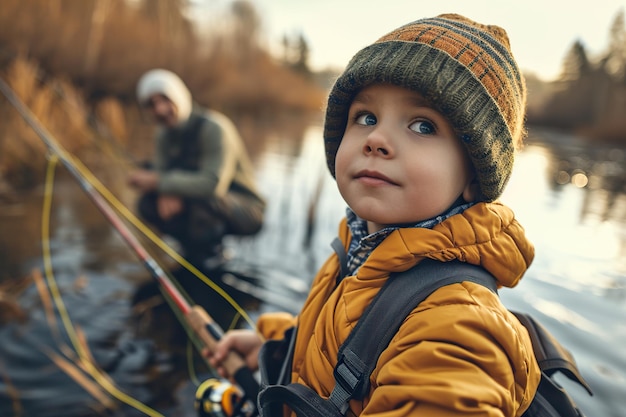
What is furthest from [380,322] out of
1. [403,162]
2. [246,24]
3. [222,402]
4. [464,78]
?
[246,24]

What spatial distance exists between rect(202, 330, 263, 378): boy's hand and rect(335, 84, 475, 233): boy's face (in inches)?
34.5

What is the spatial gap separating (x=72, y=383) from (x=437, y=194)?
2332 mm

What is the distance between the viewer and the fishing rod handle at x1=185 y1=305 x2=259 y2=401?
1.67 meters

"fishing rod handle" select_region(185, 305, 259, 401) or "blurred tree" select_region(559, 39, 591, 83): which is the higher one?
"blurred tree" select_region(559, 39, 591, 83)

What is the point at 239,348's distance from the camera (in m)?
1.83

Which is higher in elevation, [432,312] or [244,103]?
[244,103]

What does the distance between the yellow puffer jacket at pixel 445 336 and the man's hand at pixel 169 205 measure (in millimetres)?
3168

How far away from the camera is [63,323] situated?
120 inches

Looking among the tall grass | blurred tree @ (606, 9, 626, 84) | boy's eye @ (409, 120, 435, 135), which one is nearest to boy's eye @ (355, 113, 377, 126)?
boy's eye @ (409, 120, 435, 135)

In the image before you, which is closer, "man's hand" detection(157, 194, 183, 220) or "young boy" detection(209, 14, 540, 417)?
"young boy" detection(209, 14, 540, 417)

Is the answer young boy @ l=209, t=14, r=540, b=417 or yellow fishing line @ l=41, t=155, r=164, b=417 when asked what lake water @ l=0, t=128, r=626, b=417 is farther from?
young boy @ l=209, t=14, r=540, b=417

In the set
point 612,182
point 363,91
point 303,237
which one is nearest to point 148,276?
point 303,237

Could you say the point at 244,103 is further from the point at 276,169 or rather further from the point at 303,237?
the point at 303,237

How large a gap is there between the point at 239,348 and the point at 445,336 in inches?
41.5
